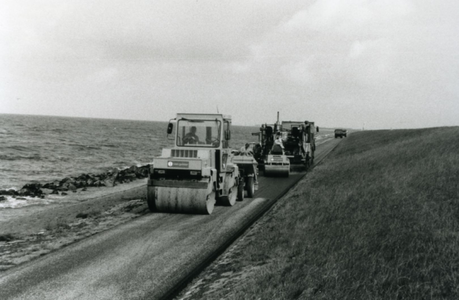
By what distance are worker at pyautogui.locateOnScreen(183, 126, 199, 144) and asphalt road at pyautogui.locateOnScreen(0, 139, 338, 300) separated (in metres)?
2.70

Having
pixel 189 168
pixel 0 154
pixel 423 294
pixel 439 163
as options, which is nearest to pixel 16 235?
pixel 189 168

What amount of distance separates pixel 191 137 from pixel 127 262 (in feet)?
19.3

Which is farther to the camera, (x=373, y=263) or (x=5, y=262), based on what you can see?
(x=5, y=262)

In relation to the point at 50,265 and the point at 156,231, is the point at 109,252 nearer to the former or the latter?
the point at 50,265

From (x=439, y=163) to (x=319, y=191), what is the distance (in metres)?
4.49

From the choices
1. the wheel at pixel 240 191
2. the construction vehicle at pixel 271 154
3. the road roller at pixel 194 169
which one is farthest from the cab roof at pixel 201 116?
the construction vehicle at pixel 271 154

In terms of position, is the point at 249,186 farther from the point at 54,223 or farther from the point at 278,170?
the point at 54,223

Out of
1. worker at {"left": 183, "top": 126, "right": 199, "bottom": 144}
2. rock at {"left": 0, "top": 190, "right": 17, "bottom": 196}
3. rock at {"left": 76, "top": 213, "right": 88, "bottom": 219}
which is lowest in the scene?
rock at {"left": 0, "top": 190, "right": 17, "bottom": 196}

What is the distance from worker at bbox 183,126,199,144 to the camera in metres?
12.5

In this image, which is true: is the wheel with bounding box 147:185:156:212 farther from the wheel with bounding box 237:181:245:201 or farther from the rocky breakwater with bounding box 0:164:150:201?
the rocky breakwater with bounding box 0:164:150:201

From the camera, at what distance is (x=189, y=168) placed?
10.9m

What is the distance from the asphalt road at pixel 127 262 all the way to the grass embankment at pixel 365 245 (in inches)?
45.9

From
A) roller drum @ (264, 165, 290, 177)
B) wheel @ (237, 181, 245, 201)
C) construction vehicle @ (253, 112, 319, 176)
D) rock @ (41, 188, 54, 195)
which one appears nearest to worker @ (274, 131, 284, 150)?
construction vehicle @ (253, 112, 319, 176)

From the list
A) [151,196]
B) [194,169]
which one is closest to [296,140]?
[194,169]
